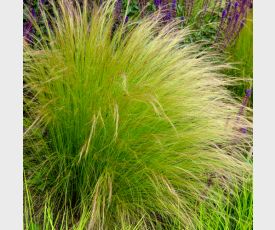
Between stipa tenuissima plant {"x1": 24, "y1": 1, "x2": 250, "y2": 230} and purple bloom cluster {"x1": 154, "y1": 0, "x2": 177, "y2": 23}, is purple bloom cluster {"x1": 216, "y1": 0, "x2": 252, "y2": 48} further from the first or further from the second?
stipa tenuissima plant {"x1": 24, "y1": 1, "x2": 250, "y2": 230}

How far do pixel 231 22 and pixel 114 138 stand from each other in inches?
63.5

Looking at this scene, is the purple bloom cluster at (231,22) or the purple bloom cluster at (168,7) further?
the purple bloom cluster at (231,22)

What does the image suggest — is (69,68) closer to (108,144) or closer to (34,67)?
(34,67)

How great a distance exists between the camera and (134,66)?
2.43 meters

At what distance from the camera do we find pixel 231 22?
3.42m

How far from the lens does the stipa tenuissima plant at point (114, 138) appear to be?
2.28 metres

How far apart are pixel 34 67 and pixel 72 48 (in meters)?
0.21

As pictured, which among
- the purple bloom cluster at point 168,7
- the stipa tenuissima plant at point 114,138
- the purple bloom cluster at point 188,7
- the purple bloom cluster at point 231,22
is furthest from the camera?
the purple bloom cluster at point 231,22

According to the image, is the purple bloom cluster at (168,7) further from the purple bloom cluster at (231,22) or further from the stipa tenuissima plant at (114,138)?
the stipa tenuissima plant at (114,138)

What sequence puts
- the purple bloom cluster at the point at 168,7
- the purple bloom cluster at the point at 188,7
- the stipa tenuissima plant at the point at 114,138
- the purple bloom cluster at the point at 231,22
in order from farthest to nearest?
the purple bloom cluster at the point at 231,22
the purple bloom cluster at the point at 188,7
the purple bloom cluster at the point at 168,7
the stipa tenuissima plant at the point at 114,138

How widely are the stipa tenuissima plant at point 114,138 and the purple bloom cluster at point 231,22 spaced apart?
3.53 ft

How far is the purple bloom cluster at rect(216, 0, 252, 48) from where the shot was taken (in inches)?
134

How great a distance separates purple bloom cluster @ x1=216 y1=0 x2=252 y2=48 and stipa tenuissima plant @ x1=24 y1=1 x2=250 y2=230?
1.08 metres

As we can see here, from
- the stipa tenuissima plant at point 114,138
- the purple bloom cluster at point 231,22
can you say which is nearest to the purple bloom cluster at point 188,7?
the purple bloom cluster at point 231,22
